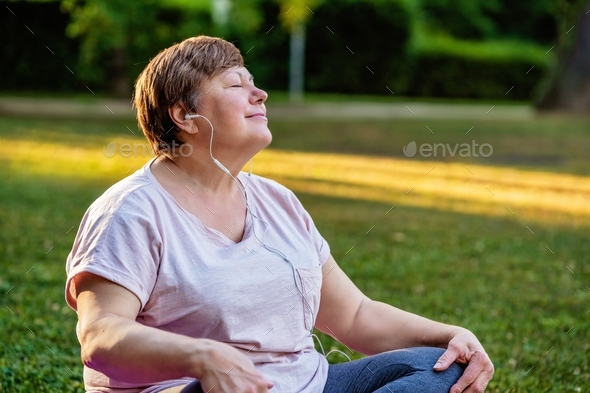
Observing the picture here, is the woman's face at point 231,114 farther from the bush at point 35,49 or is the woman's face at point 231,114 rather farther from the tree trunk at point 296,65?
the tree trunk at point 296,65

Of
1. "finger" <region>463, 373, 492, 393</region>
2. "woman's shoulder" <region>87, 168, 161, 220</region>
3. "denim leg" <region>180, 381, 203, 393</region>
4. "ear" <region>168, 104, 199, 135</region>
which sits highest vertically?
"ear" <region>168, 104, 199, 135</region>

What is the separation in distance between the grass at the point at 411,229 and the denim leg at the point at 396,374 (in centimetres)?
136

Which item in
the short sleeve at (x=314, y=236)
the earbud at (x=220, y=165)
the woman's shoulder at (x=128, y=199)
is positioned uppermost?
the earbud at (x=220, y=165)

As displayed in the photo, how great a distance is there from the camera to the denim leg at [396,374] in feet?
7.22

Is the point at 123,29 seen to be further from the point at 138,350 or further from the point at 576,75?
the point at 138,350

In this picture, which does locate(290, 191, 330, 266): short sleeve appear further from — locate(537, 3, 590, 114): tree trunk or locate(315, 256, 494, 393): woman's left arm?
locate(537, 3, 590, 114): tree trunk

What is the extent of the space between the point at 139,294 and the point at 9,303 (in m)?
2.94

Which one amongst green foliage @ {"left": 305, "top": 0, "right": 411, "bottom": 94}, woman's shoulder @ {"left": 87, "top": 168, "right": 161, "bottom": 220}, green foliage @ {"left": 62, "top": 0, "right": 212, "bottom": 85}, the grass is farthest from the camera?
green foliage @ {"left": 305, "top": 0, "right": 411, "bottom": 94}

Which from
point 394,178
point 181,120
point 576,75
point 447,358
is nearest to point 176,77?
point 181,120

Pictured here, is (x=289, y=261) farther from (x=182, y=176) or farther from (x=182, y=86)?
(x=182, y=86)

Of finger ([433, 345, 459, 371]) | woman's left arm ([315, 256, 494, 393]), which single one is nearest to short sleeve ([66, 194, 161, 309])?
woman's left arm ([315, 256, 494, 393])

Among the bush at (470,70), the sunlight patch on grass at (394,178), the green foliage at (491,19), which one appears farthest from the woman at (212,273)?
the green foliage at (491,19)

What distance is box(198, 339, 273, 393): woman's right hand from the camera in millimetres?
1779

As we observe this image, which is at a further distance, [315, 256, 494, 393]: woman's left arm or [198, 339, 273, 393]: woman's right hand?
[315, 256, 494, 393]: woman's left arm
